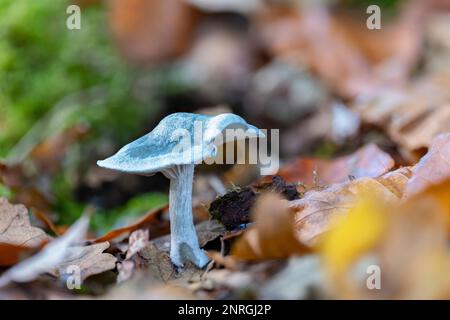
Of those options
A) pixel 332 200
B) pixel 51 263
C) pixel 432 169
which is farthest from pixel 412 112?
pixel 51 263

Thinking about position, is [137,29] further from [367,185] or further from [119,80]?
[367,185]

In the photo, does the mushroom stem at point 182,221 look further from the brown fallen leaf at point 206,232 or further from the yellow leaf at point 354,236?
the yellow leaf at point 354,236

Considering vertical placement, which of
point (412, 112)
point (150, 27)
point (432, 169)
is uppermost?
point (150, 27)

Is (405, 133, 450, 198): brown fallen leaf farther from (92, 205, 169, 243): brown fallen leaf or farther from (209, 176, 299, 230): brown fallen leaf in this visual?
(92, 205, 169, 243): brown fallen leaf

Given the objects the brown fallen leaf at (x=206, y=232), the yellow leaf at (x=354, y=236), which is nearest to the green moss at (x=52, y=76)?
the brown fallen leaf at (x=206, y=232)

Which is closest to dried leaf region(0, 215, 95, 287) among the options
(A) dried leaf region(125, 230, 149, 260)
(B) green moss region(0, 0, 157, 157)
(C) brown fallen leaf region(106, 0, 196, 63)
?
(A) dried leaf region(125, 230, 149, 260)

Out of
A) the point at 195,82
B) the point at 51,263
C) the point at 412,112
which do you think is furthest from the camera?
the point at 195,82

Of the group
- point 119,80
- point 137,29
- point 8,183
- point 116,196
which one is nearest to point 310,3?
point 137,29

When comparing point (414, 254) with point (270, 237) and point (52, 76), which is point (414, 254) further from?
point (52, 76)
